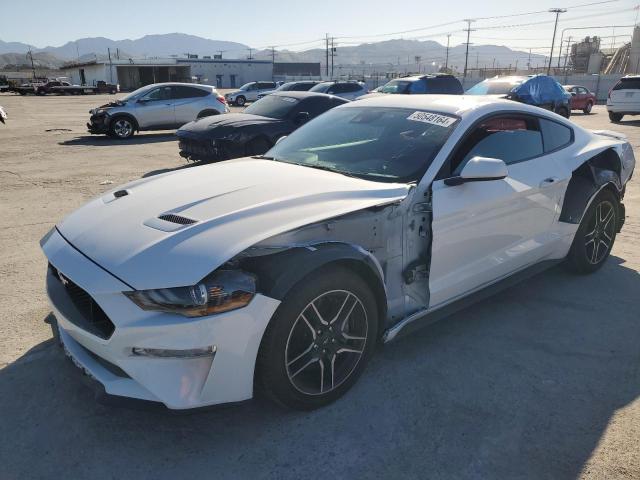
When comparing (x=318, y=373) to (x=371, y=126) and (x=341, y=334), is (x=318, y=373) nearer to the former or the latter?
(x=341, y=334)

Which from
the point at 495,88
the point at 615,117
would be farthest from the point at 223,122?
the point at 615,117

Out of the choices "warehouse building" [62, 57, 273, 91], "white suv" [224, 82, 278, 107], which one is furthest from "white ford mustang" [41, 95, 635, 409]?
"warehouse building" [62, 57, 273, 91]

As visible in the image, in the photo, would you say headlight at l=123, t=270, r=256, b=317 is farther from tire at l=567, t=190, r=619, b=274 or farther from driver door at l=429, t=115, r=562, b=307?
tire at l=567, t=190, r=619, b=274

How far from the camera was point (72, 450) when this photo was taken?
2.40 m

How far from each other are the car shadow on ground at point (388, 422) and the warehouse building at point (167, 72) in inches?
2495

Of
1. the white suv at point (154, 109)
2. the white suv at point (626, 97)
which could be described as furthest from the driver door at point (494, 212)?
the white suv at point (626, 97)

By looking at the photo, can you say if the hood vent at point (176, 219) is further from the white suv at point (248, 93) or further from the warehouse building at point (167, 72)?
the warehouse building at point (167, 72)

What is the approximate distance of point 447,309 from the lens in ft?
10.7

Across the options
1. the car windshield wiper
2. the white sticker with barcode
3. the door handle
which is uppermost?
the white sticker with barcode

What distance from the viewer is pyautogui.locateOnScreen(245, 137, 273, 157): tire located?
8.91m

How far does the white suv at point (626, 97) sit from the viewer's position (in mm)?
18062

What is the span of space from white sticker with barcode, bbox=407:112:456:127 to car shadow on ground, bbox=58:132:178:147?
11.4 metres

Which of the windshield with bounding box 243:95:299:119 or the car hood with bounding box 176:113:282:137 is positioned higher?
the windshield with bounding box 243:95:299:119

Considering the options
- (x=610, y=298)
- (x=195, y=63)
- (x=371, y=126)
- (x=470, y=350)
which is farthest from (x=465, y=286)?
(x=195, y=63)
